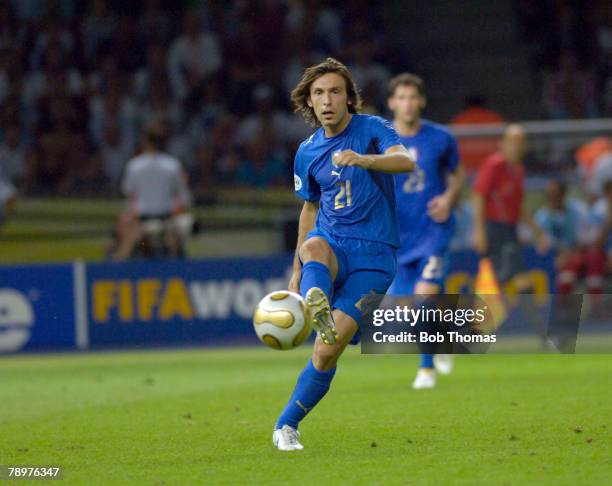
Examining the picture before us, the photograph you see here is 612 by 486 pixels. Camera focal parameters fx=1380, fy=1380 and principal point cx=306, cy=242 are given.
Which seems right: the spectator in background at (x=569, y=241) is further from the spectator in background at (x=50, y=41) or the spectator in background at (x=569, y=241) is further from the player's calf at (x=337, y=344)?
the player's calf at (x=337, y=344)

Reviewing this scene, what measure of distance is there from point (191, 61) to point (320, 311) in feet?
46.9

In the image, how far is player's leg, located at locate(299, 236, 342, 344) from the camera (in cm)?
733

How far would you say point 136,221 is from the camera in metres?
17.4

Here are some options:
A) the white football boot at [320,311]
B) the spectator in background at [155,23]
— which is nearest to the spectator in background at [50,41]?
the spectator in background at [155,23]

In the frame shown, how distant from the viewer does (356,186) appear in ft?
25.9

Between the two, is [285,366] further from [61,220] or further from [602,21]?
[602,21]

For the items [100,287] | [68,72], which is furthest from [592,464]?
[68,72]

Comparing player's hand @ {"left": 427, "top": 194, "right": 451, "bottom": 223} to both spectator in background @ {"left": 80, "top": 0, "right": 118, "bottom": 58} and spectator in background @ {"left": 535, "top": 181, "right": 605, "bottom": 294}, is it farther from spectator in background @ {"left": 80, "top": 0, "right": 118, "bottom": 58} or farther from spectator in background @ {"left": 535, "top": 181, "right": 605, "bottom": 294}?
spectator in background @ {"left": 80, "top": 0, "right": 118, "bottom": 58}

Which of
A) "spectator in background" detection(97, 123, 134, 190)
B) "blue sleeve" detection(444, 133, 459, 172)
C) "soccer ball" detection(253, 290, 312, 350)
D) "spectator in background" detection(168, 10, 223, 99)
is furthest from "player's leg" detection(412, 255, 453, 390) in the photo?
"spectator in background" detection(168, 10, 223, 99)

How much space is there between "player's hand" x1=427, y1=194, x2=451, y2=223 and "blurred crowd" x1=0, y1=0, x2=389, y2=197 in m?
8.02

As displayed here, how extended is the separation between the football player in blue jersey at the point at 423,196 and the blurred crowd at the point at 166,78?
312 inches

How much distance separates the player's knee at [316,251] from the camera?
25.1 ft

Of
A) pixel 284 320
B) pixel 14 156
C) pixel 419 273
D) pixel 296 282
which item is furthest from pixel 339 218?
pixel 14 156

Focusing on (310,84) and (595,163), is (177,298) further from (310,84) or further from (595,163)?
(310,84)
